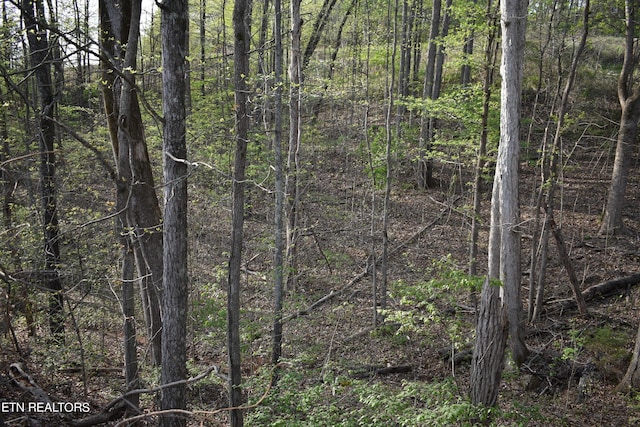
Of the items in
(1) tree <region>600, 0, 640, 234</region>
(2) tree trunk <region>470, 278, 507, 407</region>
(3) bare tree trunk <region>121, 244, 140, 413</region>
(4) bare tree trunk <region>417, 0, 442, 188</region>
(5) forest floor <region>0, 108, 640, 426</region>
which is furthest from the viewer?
(4) bare tree trunk <region>417, 0, 442, 188</region>

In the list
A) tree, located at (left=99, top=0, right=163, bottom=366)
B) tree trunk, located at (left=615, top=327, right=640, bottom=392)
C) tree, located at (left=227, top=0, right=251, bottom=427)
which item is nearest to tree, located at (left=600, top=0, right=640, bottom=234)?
tree trunk, located at (left=615, top=327, right=640, bottom=392)

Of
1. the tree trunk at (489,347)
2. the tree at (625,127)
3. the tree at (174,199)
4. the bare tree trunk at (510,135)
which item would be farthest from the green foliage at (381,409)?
the tree at (625,127)

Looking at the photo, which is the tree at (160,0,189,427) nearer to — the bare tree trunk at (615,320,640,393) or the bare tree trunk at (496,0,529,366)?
A: the bare tree trunk at (496,0,529,366)

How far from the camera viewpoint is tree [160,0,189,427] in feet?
16.1

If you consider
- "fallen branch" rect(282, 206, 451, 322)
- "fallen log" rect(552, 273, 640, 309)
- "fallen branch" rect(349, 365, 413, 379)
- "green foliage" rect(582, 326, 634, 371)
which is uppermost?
"fallen log" rect(552, 273, 640, 309)

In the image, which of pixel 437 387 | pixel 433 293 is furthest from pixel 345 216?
pixel 437 387

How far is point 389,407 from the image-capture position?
5.86 m

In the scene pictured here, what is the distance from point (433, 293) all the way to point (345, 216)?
338 inches

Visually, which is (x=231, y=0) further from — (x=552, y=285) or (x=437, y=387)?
(x=437, y=387)

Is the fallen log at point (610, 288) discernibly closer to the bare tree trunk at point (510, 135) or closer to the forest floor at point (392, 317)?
the forest floor at point (392, 317)

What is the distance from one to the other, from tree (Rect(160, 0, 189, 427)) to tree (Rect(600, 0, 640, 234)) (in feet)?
31.9

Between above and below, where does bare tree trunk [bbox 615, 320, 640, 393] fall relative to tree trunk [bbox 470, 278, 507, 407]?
below

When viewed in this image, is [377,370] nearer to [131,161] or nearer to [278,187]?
[278,187]

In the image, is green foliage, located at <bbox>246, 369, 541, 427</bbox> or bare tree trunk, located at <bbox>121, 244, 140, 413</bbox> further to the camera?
bare tree trunk, located at <bbox>121, 244, 140, 413</bbox>
